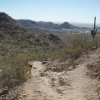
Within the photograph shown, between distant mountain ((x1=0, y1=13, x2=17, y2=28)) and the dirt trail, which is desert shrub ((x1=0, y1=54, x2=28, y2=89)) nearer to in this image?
the dirt trail

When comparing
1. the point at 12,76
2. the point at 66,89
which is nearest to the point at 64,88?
the point at 66,89

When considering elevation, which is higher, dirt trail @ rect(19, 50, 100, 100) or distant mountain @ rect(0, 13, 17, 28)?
distant mountain @ rect(0, 13, 17, 28)

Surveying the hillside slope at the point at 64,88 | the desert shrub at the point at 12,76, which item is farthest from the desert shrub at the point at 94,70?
the desert shrub at the point at 12,76

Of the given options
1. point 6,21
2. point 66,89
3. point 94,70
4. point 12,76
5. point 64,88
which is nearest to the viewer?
point 66,89

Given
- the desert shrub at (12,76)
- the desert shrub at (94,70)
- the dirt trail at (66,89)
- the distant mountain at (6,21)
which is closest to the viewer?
the dirt trail at (66,89)

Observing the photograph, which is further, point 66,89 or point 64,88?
point 64,88

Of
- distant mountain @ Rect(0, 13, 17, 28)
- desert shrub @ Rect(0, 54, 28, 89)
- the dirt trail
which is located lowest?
the dirt trail

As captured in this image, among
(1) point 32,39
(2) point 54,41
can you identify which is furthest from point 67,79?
(2) point 54,41

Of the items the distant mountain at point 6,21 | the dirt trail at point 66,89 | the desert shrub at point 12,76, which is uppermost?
the distant mountain at point 6,21

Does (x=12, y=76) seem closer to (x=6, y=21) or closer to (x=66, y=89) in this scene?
(x=66, y=89)

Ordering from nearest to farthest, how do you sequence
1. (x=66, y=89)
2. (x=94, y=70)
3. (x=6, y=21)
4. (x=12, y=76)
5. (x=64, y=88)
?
(x=66, y=89), (x=64, y=88), (x=12, y=76), (x=94, y=70), (x=6, y=21)

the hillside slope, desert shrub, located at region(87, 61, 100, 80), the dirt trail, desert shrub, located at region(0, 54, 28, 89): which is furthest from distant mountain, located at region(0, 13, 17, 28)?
the dirt trail

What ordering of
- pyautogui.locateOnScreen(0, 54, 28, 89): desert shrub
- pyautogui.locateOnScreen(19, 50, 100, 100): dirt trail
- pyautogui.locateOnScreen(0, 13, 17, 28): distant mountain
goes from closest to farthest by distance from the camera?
pyautogui.locateOnScreen(19, 50, 100, 100): dirt trail < pyautogui.locateOnScreen(0, 54, 28, 89): desert shrub < pyautogui.locateOnScreen(0, 13, 17, 28): distant mountain

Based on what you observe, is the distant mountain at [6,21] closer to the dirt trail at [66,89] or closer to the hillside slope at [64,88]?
the hillside slope at [64,88]
